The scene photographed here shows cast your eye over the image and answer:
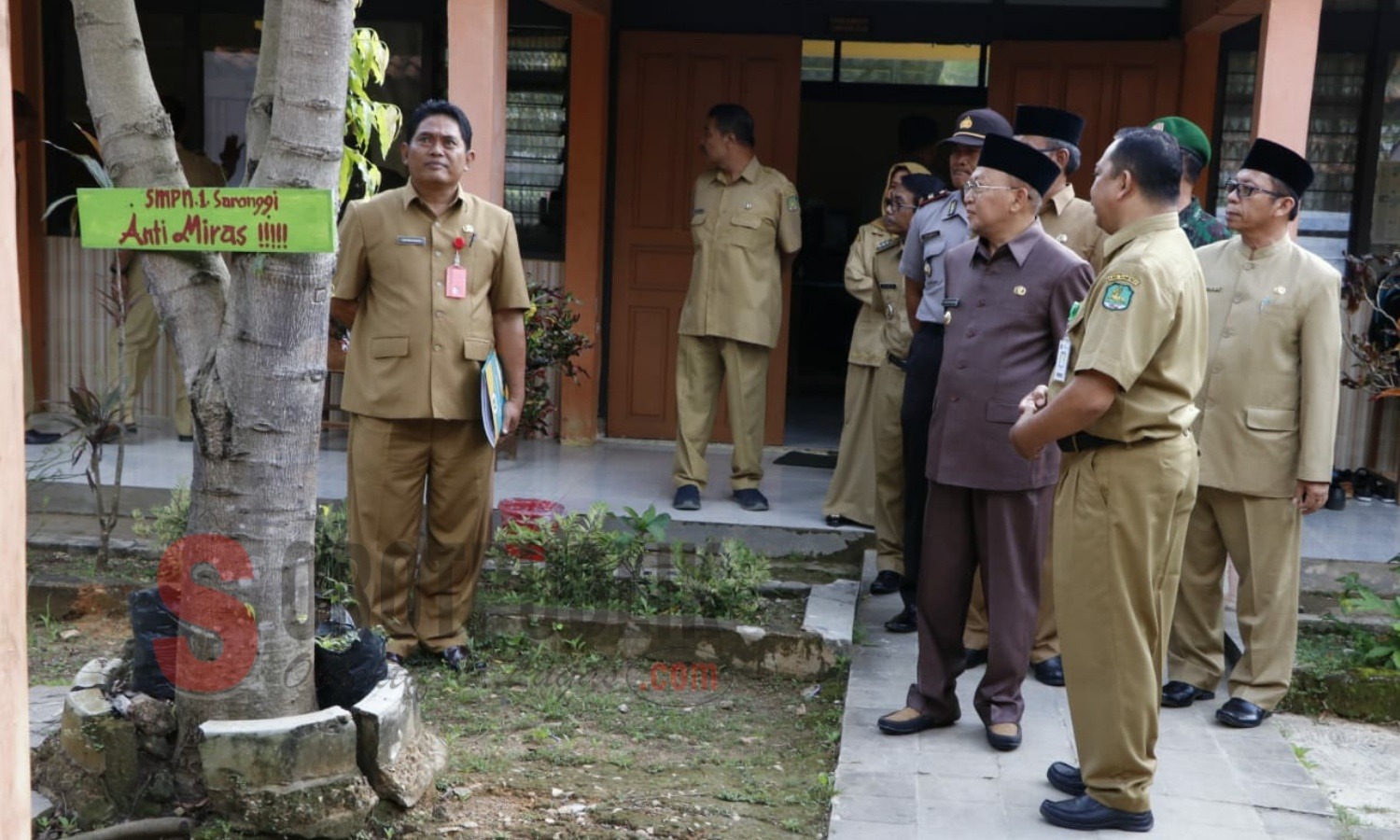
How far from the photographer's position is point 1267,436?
4.84m

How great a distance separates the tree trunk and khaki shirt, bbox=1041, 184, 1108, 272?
8.89 feet

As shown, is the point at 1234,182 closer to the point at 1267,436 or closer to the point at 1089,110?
the point at 1267,436

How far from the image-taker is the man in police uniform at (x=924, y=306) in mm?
5414

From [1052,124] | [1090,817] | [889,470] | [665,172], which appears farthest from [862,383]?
[1090,817]

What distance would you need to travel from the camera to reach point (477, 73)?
21.1 ft

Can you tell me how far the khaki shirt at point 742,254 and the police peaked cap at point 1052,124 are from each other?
215 cm

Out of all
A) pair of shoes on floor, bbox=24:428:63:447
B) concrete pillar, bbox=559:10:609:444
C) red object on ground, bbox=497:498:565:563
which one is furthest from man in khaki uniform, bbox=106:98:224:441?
red object on ground, bbox=497:498:565:563

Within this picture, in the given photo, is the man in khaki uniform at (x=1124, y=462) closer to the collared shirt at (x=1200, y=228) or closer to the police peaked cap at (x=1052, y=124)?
the police peaked cap at (x=1052, y=124)

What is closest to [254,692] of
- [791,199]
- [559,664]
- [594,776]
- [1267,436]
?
[594,776]

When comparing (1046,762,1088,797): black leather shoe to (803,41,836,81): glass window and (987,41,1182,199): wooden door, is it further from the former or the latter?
(803,41,836,81): glass window

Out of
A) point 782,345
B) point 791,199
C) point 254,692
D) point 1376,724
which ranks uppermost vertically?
point 791,199

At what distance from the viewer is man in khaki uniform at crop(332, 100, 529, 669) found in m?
4.97

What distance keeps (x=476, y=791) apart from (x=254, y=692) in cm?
75

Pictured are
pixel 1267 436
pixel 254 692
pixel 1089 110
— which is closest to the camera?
pixel 254 692
